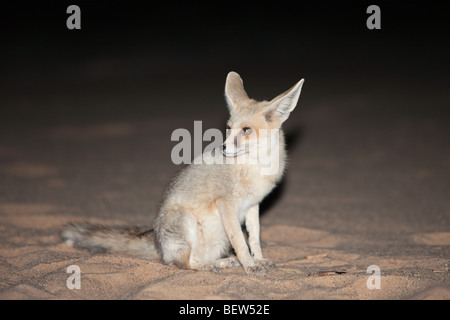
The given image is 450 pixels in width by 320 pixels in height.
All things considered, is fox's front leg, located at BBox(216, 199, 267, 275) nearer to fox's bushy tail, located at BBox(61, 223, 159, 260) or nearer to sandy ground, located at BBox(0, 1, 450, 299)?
sandy ground, located at BBox(0, 1, 450, 299)

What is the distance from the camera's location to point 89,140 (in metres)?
11.7

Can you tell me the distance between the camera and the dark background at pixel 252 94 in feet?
25.5

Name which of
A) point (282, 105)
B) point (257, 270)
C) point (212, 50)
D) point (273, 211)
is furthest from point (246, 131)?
point (212, 50)

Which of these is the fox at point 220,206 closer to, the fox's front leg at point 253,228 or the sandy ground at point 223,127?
the fox's front leg at point 253,228

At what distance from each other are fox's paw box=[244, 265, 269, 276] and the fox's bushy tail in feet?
3.50

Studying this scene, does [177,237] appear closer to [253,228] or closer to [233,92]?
[253,228]

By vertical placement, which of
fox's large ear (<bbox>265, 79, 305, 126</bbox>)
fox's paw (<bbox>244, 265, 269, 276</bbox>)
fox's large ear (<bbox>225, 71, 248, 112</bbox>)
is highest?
fox's large ear (<bbox>225, 71, 248, 112</bbox>)

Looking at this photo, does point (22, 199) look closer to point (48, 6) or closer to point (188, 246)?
point (188, 246)

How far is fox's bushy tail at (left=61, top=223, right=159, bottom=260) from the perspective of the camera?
520 cm

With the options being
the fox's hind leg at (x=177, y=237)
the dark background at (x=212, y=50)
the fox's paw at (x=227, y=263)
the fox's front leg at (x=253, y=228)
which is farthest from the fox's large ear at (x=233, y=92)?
the dark background at (x=212, y=50)

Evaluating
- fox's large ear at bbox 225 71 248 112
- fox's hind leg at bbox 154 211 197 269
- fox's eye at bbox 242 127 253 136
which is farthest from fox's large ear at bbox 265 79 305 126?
fox's hind leg at bbox 154 211 197 269

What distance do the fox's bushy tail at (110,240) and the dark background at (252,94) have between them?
4.90ft

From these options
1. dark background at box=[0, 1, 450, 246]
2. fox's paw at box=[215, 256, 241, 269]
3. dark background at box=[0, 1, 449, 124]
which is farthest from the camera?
dark background at box=[0, 1, 449, 124]
